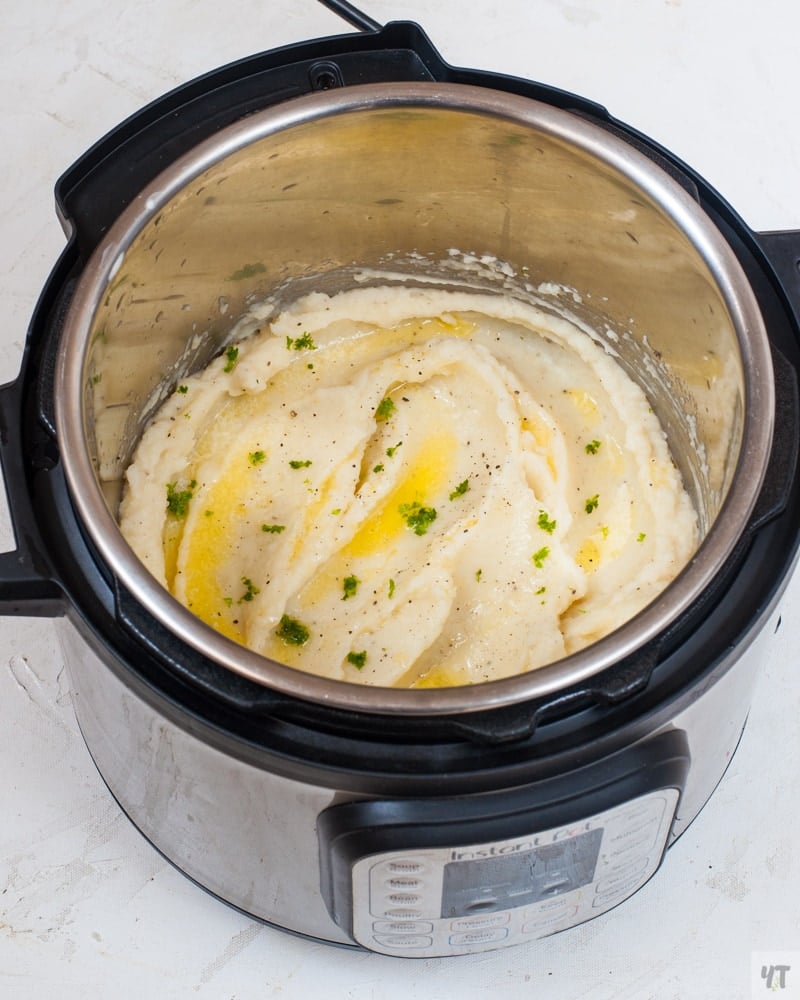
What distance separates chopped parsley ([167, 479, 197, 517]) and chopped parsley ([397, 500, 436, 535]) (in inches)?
10.8

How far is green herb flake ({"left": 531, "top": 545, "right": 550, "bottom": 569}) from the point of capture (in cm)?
174

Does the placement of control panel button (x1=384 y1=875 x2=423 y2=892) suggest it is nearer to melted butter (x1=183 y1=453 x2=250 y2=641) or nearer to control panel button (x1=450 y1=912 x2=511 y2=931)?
control panel button (x1=450 y1=912 x2=511 y2=931)

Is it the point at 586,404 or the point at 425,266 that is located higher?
the point at 425,266

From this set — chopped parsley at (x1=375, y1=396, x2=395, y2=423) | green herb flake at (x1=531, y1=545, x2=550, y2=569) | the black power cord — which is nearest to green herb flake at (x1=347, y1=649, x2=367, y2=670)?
green herb flake at (x1=531, y1=545, x2=550, y2=569)

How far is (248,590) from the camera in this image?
1.72 meters

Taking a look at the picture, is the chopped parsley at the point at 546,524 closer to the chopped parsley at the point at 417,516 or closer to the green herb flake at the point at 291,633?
Result: the chopped parsley at the point at 417,516

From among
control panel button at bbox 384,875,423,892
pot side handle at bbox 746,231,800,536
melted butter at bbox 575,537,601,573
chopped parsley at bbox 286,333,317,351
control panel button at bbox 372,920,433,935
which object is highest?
pot side handle at bbox 746,231,800,536

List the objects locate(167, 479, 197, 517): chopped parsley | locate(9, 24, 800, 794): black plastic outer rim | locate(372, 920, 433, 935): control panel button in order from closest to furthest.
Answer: locate(9, 24, 800, 794): black plastic outer rim → locate(372, 920, 433, 935): control panel button → locate(167, 479, 197, 517): chopped parsley

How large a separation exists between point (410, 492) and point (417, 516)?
0.04 m

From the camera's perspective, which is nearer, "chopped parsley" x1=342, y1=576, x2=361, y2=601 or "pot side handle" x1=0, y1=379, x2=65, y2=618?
"pot side handle" x1=0, y1=379, x2=65, y2=618

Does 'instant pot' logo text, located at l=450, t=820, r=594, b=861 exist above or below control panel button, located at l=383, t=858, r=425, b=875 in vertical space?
above

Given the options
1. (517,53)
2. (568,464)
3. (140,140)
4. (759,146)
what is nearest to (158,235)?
(140,140)

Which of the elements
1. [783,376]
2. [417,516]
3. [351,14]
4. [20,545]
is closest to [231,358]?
[417,516]

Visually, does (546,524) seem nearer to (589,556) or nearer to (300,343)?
(589,556)
